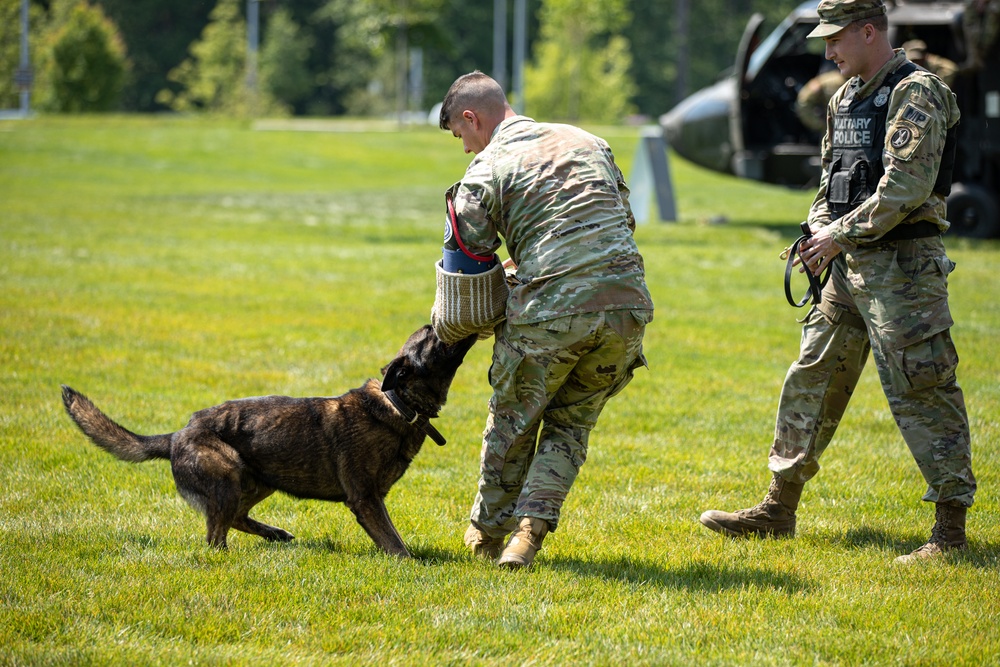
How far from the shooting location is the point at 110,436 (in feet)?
15.6

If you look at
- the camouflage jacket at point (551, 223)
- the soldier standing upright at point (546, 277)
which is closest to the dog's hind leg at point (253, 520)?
the soldier standing upright at point (546, 277)

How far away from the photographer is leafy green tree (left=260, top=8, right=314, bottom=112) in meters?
63.6

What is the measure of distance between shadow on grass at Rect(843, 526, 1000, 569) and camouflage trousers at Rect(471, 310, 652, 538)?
4.84 ft

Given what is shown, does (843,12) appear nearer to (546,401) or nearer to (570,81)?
(546,401)

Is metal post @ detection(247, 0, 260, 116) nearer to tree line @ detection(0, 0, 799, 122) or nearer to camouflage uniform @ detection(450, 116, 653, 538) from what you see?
tree line @ detection(0, 0, 799, 122)

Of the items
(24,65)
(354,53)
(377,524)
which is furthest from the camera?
(354,53)

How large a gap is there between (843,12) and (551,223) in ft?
5.23

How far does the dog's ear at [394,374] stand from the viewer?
455 centimetres

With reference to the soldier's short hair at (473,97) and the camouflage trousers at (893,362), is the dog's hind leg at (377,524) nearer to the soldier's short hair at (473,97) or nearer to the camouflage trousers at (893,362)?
the soldier's short hair at (473,97)

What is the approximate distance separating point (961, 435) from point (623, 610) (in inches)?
72.2

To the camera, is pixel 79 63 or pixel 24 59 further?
pixel 79 63

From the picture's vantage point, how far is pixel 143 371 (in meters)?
8.35

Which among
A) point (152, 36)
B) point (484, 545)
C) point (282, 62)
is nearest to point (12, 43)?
point (282, 62)

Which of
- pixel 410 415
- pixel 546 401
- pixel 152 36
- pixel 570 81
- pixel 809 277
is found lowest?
pixel 570 81
